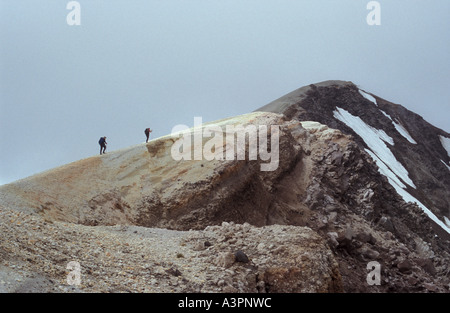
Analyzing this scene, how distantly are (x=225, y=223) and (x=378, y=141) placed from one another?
3156 cm

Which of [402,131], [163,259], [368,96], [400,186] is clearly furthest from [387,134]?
[163,259]

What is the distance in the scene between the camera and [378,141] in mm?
43844

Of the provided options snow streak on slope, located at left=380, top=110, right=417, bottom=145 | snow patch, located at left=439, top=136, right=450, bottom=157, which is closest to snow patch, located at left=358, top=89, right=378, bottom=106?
snow streak on slope, located at left=380, top=110, right=417, bottom=145

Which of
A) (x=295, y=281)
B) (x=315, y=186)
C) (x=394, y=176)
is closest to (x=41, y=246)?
(x=295, y=281)

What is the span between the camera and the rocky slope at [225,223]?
453 inches

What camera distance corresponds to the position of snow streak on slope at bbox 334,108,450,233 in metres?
34.7

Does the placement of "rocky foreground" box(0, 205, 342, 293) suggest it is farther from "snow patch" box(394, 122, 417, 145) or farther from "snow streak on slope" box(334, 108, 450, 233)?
"snow patch" box(394, 122, 417, 145)

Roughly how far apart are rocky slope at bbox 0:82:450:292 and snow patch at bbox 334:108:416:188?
3342 mm

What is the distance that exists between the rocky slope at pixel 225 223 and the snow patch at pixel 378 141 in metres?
3.34

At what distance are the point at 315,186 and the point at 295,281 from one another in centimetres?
1268

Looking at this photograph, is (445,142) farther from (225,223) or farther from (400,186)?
(225,223)

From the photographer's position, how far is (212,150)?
2319 cm

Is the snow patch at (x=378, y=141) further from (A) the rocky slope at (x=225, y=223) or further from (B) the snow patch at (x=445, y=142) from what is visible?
(B) the snow patch at (x=445, y=142)

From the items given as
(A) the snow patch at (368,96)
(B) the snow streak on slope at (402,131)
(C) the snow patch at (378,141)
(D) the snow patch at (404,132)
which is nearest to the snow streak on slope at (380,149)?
(C) the snow patch at (378,141)
